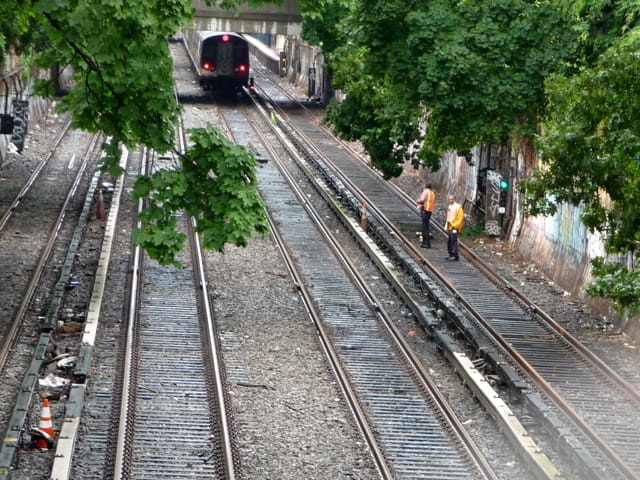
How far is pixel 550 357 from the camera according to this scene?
18.3 m

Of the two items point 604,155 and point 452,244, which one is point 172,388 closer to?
point 604,155

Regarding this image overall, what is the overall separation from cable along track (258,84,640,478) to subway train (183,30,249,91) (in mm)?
25719

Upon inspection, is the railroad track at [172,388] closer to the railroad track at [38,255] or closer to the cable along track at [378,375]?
the railroad track at [38,255]

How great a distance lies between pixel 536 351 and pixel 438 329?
1626 millimetres

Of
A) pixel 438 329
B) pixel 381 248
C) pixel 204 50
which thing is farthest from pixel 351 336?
pixel 204 50

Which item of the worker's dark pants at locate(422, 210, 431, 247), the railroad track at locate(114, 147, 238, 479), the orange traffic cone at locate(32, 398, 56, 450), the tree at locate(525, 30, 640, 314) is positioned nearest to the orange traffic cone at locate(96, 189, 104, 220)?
the railroad track at locate(114, 147, 238, 479)

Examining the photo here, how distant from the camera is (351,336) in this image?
19234 millimetres

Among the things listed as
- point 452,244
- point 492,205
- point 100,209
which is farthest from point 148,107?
point 492,205

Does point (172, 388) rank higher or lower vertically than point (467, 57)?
lower

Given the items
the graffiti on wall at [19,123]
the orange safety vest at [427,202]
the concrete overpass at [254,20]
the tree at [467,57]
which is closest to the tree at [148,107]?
the tree at [467,57]

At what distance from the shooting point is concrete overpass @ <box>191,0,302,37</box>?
153 feet

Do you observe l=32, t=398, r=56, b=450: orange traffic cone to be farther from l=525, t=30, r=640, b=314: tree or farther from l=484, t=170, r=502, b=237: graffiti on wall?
l=484, t=170, r=502, b=237: graffiti on wall

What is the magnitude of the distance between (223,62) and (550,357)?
39214 mm

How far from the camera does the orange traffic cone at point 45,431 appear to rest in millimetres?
13570
